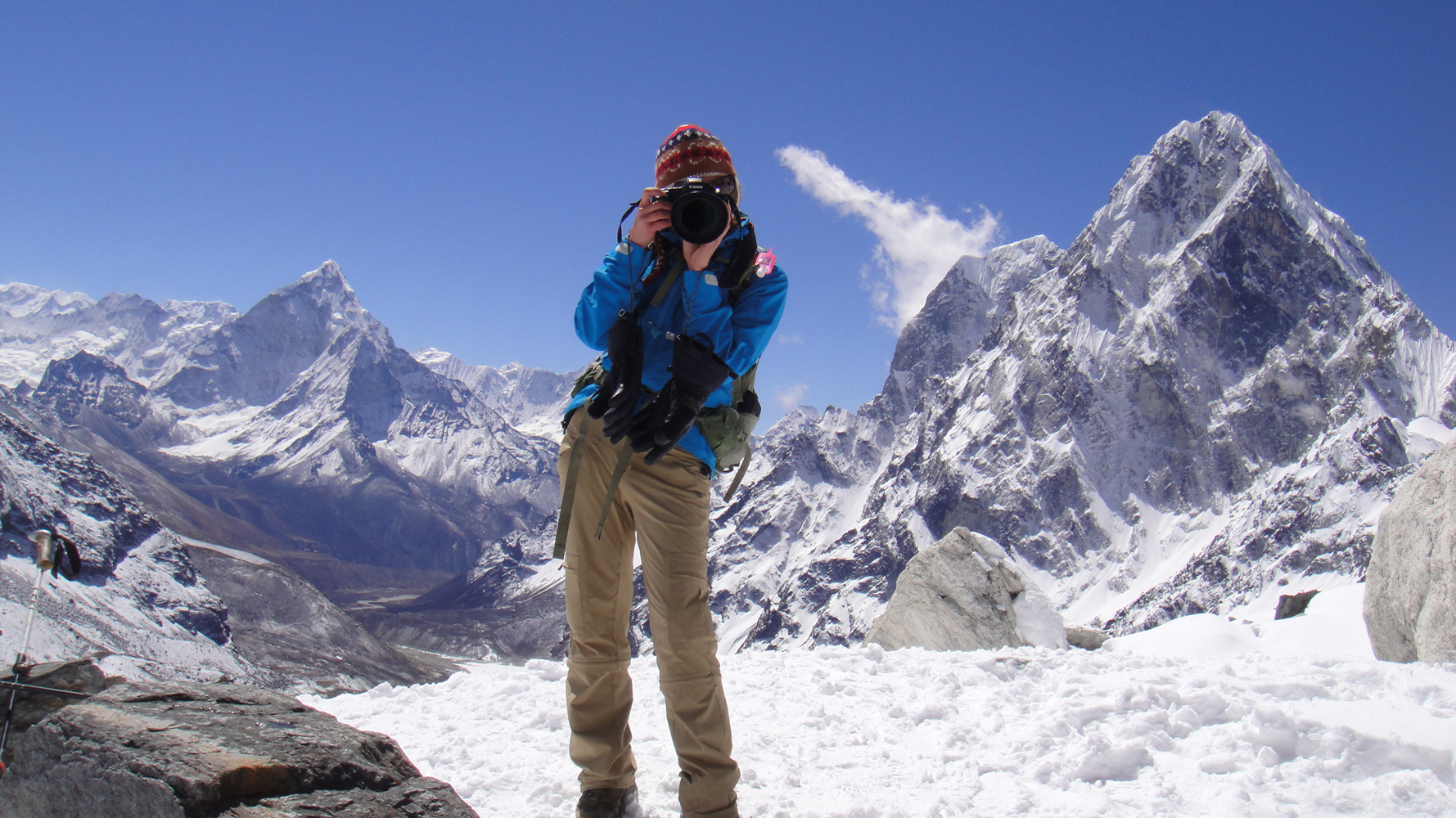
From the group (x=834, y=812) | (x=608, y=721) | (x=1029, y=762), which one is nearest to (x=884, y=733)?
(x=1029, y=762)

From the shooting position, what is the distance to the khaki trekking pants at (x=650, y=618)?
13.3 ft

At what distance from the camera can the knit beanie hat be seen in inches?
185

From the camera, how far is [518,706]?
7.32 metres

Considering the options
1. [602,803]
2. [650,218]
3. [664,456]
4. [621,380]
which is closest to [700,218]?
[650,218]

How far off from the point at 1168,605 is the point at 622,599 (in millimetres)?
222553

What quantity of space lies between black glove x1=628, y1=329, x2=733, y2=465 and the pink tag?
2.22 ft

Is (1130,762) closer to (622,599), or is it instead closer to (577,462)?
(622,599)

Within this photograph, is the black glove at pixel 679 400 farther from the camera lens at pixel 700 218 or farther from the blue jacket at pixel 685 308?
the camera lens at pixel 700 218

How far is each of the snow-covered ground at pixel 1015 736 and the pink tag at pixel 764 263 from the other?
318 centimetres

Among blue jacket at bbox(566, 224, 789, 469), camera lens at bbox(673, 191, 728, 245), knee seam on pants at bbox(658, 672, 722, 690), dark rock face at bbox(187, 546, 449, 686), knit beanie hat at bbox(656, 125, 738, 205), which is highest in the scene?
knit beanie hat at bbox(656, 125, 738, 205)

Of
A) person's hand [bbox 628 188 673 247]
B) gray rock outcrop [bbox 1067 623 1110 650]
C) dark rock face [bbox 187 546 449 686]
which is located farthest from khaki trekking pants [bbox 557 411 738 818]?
dark rock face [bbox 187 546 449 686]

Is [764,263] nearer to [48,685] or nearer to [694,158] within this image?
[694,158]

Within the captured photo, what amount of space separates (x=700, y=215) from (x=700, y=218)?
0.5 inches

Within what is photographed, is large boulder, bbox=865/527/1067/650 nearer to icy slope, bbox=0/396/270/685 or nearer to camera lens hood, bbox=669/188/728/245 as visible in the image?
camera lens hood, bbox=669/188/728/245
